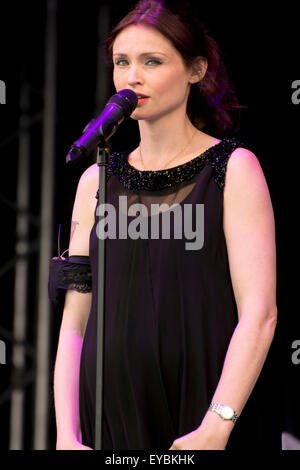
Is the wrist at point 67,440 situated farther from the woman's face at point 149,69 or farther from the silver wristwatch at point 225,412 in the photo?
the woman's face at point 149,69

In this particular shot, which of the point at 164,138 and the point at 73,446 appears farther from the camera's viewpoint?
the point at 164,138

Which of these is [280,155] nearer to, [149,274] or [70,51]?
[149,274]

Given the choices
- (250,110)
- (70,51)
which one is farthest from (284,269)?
(70,51)

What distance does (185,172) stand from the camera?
2248 millimetres

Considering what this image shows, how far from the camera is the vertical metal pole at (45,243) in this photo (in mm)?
3822

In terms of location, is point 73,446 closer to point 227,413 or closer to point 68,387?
point 68,387

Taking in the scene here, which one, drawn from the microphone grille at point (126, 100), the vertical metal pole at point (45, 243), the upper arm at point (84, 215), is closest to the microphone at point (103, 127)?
the microphone grille at point (126, 100)

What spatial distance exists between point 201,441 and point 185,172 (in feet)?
2.48

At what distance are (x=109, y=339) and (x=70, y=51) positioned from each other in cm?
206

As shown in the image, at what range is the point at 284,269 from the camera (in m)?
2.85

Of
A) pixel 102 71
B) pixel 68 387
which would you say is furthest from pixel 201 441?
pixel 102 71

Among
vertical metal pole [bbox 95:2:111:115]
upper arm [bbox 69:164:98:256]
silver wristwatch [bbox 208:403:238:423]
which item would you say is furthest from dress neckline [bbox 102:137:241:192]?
vertical metal pole [bbox 95:2:111:115]

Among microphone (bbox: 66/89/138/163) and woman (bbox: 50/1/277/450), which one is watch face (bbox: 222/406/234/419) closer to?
woman (bbox: 50/1/277/450)

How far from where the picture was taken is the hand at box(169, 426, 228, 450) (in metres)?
1.95
